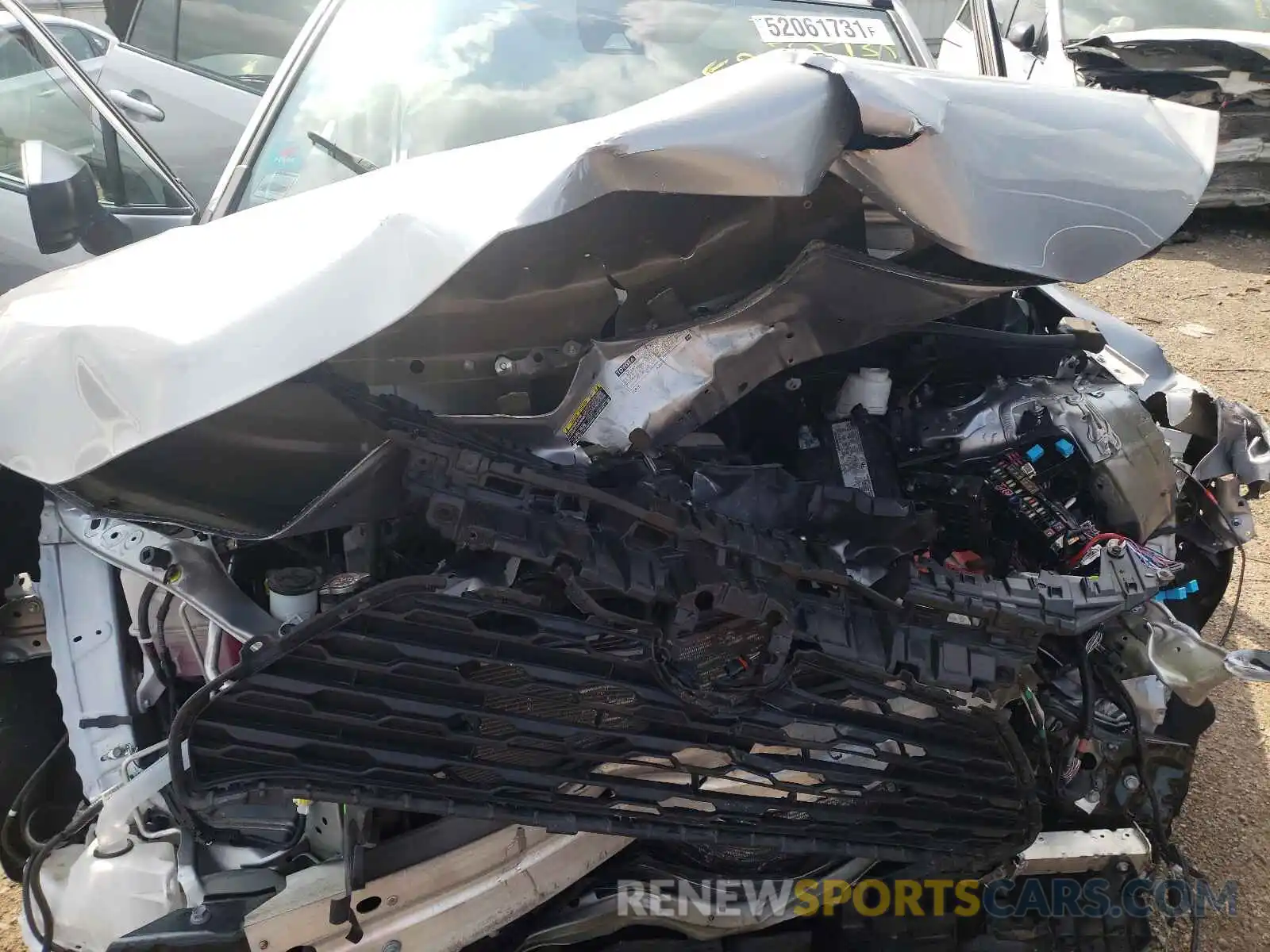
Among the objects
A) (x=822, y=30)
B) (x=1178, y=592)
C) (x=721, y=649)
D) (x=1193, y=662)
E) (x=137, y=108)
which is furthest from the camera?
(x=137, y=108)

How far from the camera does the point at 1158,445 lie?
82.4 inches

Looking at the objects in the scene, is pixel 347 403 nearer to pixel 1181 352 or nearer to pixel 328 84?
pixel 328 84

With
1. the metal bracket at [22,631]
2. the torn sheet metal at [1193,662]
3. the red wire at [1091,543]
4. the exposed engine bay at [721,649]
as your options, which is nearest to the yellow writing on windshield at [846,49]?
the exposed engine bay at [721,649]

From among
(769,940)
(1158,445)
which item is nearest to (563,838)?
(769,940)

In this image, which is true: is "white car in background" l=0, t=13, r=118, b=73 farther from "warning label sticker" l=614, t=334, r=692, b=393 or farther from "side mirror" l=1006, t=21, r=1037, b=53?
"side mirror" l=1006, t=21, r=1037, b=53

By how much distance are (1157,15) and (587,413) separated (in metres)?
7.82

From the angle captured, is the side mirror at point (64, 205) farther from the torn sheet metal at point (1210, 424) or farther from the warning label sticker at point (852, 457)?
the torn sheet metal at point (1210, 424)

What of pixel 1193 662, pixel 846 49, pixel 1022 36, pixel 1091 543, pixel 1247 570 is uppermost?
pixel 846 49

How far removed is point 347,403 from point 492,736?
63cm

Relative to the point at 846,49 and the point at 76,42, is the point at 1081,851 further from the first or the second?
the point at 76,42

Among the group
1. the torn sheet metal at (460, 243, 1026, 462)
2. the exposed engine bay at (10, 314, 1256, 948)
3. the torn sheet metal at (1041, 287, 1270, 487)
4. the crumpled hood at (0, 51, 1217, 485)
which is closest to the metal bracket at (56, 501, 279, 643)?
the exposed engine bay at (10, 314, 1256, 948)

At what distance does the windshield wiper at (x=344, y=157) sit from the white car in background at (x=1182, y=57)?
5.53 meters

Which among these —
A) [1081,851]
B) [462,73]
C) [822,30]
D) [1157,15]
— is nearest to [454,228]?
[462,73]

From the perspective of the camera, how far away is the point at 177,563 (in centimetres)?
175
